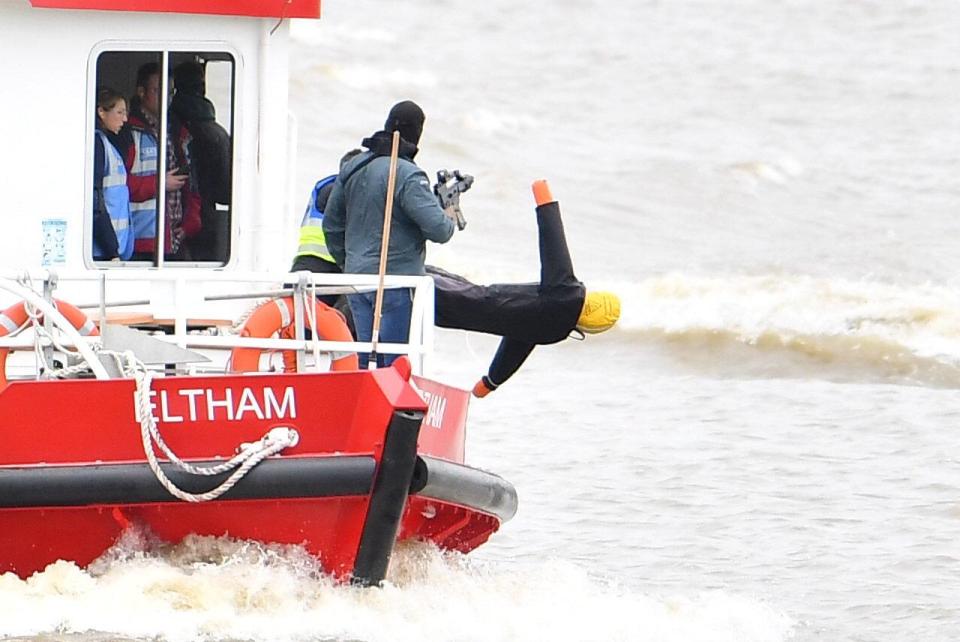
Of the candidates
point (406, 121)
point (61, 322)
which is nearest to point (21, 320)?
point (61, 322)

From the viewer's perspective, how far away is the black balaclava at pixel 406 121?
26.6 feet

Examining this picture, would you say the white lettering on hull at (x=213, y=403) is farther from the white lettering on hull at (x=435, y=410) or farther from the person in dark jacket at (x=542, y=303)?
the person in dark jacket at (x=542, y=303)

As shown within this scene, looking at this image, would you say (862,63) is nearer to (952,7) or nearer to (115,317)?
(952,7)

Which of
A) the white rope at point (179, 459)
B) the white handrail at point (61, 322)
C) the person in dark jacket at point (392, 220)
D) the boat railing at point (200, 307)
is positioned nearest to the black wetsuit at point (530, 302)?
the person in dark jacket at point (392, 220)

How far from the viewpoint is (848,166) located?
2845 cm

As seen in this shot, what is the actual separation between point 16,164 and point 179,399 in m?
1.84

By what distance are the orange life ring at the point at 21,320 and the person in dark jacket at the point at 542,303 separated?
1.58 m

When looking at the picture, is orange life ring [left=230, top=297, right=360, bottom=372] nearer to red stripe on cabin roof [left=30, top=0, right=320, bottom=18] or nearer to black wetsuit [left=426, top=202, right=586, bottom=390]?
black wetsuit [left=426, top=202, right=586, bottom=390]

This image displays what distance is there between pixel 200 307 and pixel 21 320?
1.32 m

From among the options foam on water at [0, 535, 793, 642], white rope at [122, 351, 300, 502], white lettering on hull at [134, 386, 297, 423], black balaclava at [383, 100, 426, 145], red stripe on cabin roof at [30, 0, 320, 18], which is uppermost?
red stripe on cabin roof at [30, 0, 320, 18]

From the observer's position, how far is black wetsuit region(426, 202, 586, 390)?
799 cm

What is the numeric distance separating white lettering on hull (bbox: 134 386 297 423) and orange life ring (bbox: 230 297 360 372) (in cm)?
69

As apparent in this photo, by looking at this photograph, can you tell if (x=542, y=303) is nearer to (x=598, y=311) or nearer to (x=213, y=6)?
(x=598, y=311)

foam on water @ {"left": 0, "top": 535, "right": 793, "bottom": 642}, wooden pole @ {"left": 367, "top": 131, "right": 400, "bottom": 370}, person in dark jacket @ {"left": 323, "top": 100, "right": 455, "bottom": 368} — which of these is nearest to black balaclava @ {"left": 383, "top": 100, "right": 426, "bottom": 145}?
person in dark jacket @ {"left": 323, "top": 100, "right": 455, "bottom": 368}
